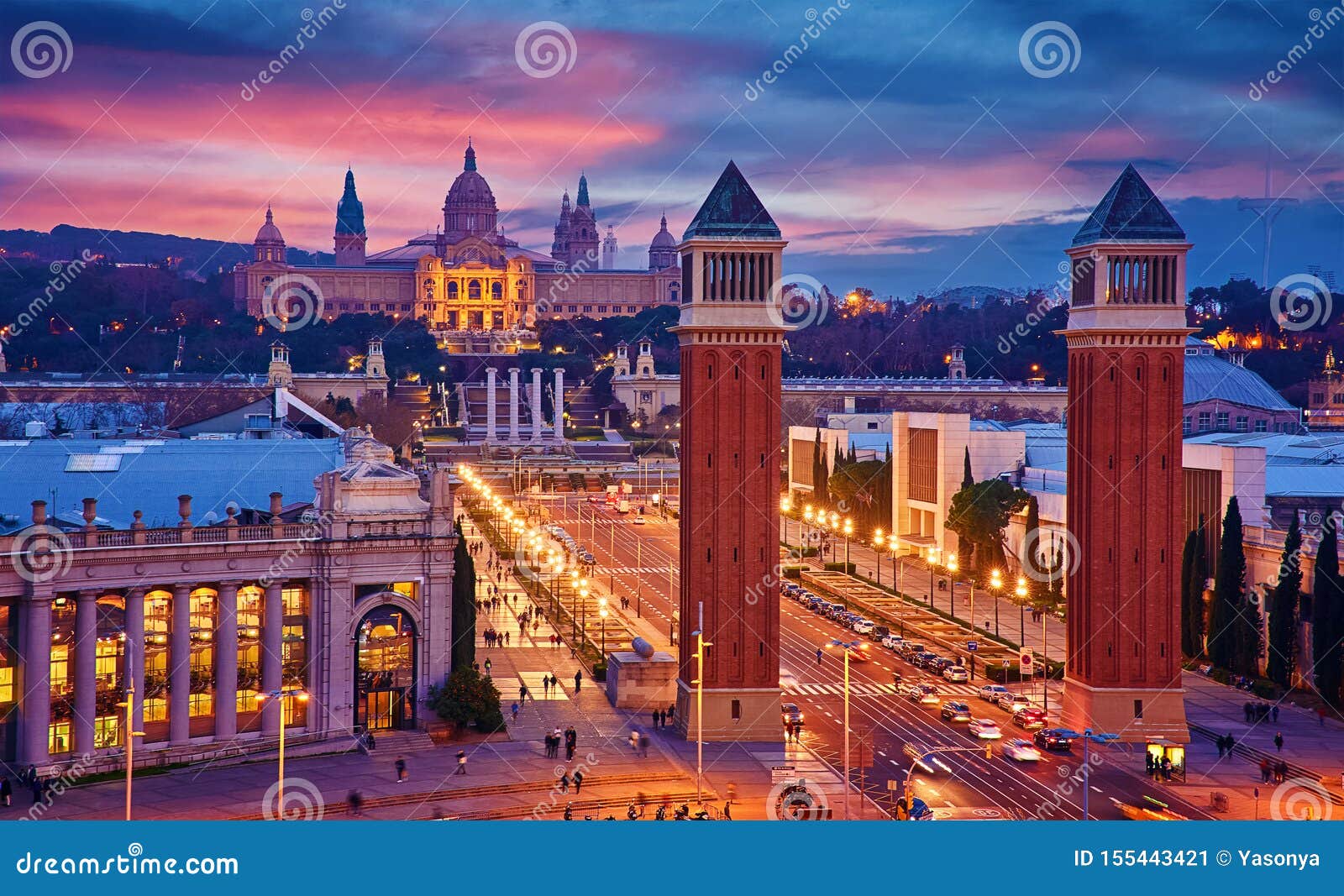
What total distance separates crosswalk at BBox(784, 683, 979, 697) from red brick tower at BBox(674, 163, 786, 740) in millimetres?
7570

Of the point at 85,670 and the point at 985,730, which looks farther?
the point at 985,730

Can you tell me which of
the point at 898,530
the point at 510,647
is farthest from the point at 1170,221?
the point at 898,530

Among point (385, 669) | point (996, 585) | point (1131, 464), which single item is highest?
point (1131, 464)

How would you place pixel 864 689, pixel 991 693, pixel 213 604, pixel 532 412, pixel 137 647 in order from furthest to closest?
pixel 532 412 < pixel 864 689 < pixel 991 693 < pixel 213 604 < pixel 137 647

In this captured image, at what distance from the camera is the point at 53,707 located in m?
44.5

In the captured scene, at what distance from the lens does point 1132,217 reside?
51.1 metres

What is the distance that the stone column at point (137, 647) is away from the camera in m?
45.6

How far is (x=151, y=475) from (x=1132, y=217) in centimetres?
3267

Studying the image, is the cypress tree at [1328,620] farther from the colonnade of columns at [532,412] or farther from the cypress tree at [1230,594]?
the colonnade of columns at [532,412]

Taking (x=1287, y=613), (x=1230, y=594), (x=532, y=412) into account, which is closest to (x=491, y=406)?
(x=532, y=412)

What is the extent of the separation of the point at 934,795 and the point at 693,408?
15.3 metres

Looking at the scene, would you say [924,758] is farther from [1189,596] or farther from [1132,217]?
[1189,596]

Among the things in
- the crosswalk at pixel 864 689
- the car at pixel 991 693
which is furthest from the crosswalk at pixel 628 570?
the car at pixel 991 693

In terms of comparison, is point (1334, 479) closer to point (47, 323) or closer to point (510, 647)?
point (510, 647)
